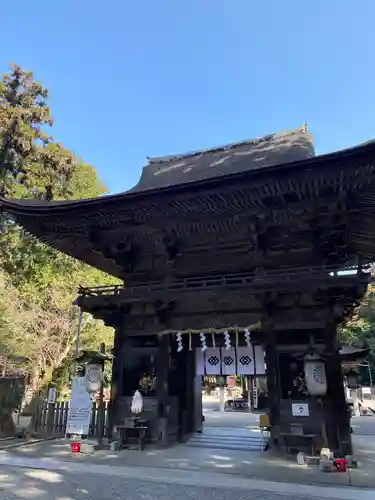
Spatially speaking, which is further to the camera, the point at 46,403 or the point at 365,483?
the point at 46,403

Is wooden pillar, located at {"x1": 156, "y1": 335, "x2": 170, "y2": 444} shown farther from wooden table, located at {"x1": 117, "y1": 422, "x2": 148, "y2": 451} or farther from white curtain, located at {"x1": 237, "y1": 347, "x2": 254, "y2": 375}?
white curtain, located at {"x1": 237, "y1": 347, "x2": 254, "y2": 375}

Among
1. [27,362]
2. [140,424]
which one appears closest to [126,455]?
[140,424]

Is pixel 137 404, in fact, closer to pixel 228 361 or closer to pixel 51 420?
pixel 228 361

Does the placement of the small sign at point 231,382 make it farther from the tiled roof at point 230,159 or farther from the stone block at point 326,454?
the stone block at point 326,454

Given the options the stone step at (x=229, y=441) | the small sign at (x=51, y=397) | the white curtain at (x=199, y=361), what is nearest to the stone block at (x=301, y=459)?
the stone step at (x=229, y=441)

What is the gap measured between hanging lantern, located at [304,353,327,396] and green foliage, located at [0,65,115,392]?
12.9 meters

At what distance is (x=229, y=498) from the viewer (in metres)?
5.41

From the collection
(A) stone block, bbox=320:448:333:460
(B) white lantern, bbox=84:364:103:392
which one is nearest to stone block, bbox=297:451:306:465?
(A) stone block, bbox=320:448:333:460

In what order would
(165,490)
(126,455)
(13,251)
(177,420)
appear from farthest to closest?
(13,251)
(177,420)
(126,455)
(165,490)

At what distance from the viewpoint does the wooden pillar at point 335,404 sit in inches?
302

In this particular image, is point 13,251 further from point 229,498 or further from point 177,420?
point 229,498

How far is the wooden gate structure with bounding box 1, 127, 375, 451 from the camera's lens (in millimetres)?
7730

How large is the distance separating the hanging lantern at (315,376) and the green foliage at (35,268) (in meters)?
12.9

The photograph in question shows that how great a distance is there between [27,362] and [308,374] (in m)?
14.6
